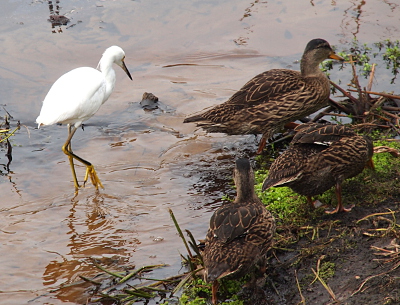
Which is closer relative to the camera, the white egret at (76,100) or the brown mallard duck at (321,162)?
the brown mallard duck at (321,162)

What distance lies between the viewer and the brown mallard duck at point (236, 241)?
4.37 m

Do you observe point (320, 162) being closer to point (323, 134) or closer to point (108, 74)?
point (323, 134)

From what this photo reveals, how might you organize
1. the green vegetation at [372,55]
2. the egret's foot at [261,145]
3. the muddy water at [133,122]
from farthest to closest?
the green vegetation at [372,55]
the egret's foot at [261,145]
the muddy water at [133,122]

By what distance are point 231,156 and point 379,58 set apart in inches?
137

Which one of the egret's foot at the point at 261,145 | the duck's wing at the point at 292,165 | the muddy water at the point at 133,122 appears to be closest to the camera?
the duck's wing at the point at 292,165

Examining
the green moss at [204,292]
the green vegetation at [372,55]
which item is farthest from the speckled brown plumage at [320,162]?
the green vegetation at [372,55]

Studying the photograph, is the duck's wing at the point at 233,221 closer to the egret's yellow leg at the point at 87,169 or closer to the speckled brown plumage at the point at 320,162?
the speckled brown plumage at the point at 320,162

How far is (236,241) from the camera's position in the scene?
4.57 metres

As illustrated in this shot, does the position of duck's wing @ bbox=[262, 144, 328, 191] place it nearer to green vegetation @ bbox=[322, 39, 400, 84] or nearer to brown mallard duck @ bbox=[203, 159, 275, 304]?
brown mallard duck @ bbox=[203, 159, 275, 304]

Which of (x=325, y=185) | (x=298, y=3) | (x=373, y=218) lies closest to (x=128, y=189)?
(x=325, y=185)

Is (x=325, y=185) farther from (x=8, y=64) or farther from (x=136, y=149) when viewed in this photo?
(x=8, y=64)

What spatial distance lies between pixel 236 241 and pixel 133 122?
477cm

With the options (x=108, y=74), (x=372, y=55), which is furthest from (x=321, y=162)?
(x=372, y=55)

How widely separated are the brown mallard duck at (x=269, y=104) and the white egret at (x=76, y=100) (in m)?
1.34
